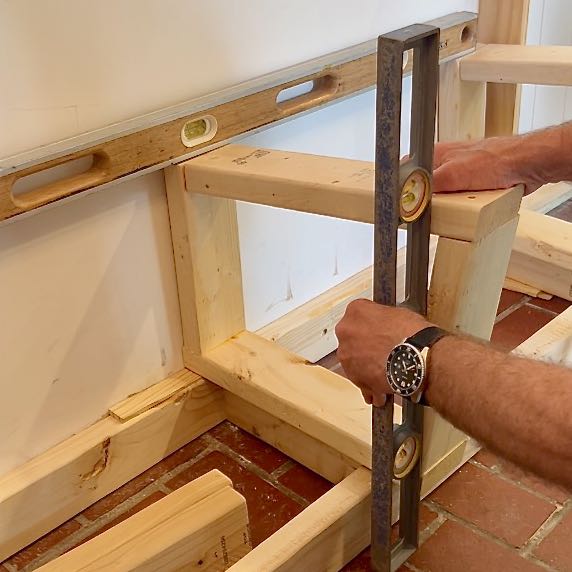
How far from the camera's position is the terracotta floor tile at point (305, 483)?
1.35 meters

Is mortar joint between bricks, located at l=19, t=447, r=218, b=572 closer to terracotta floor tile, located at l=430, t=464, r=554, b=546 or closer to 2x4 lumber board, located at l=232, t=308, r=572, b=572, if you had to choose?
2x4 lumber board, located at l=232, t=308, r=572, b=572

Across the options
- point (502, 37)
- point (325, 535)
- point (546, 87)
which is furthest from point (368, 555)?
point (546, 87)

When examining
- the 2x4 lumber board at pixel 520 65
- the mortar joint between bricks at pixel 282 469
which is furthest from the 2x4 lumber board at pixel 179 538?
the 2x4 lumber board at pixel 520 65

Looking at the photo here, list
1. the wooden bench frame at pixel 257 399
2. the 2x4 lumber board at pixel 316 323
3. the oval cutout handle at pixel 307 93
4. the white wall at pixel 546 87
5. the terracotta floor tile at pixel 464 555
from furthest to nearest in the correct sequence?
1. the white wall at pixel 546 87
2. the 2x4 lumber board at pixel 316 323
3. the oval cutout handle at pixel 307 93
4. the terracotta floor tile at pixel 464 555
5. the wooden bench frame at pixel 257 399

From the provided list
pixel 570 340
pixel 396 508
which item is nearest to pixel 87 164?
pixel 396 508

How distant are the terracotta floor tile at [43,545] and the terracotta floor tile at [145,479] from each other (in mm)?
31

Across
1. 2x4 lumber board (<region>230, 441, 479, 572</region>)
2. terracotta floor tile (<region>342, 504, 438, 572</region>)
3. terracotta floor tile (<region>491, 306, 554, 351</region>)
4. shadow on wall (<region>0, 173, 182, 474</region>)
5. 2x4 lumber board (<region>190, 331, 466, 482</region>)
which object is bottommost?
terracotta floor tile (<region>342, 504, 438, 572</region>)

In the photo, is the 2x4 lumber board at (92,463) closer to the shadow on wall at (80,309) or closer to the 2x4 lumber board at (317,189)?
the shadow on wall at (80,309)

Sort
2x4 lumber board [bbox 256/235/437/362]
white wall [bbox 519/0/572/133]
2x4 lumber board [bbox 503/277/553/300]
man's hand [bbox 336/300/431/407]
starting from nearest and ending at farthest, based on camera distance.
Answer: man's hand [bbox 336/300/431/407] → 2x4 lumber board [bbox 256/235/437/362] → 2x4 lumber board [bbox 503/277/553/300] → white wall [bbox 519/0/572/133]

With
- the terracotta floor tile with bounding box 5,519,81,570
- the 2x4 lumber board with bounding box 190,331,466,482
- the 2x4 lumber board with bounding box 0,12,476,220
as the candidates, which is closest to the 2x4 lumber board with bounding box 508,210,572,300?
the 2x4 lumber board with bounding box 0,12,476,220

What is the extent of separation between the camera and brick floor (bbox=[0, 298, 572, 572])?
47.6 inches

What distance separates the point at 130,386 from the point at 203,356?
A: 0.14m

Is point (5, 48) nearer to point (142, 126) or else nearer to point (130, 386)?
point (142, 126)

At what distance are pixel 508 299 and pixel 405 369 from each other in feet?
3.37
